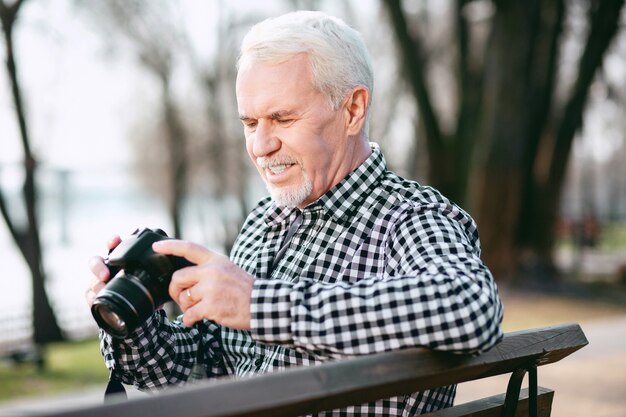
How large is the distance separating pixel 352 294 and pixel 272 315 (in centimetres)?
18

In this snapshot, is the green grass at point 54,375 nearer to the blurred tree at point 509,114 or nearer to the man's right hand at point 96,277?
the blurred tree at point 509,114

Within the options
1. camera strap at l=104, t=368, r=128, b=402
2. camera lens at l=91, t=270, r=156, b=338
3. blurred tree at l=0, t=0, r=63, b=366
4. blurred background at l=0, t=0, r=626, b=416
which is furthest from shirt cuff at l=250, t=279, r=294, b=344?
blurred tree at l=0, t=0, r=63, b=366

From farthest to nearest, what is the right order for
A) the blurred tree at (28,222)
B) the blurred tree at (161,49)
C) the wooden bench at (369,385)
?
the blurred tree at (161,49) < the blurred tree at (28,222) < the wooden bench at (369,385)

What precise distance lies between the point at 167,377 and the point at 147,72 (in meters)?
16.7

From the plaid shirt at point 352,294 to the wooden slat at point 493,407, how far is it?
0.11 meters

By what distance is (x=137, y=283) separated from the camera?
1685mm

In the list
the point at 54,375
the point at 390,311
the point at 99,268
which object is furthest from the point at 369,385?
the point at 54,375

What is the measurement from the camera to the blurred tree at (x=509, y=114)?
39.7 feet

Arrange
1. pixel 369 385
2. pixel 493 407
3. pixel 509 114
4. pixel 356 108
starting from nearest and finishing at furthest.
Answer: pixel 369 385, pixel 493 407, pixel 356 108, pixel 509 114

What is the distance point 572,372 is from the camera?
7.33 m

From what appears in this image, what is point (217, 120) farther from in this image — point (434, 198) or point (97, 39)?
point (434, 198)

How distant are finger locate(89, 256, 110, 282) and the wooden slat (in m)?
0.86

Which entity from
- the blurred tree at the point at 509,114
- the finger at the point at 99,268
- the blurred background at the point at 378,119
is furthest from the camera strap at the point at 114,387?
the blurred tree at the point at 509,114

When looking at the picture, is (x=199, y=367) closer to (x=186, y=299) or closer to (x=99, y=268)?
(x=99, y=268)
